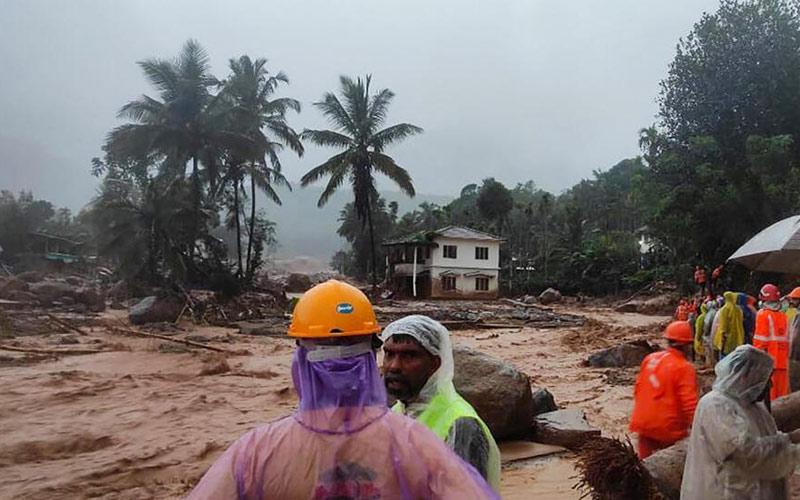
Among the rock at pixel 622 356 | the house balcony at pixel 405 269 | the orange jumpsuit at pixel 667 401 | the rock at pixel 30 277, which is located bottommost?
the rock at pixel 622 356

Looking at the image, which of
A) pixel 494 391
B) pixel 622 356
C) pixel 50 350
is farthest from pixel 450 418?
pixel 50 350

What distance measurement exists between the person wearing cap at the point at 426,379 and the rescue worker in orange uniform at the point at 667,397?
2.19 m

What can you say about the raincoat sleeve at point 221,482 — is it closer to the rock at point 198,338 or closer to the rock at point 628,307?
the rock at point 198,338

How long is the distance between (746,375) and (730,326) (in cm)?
639

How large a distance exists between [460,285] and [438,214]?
36.6ft

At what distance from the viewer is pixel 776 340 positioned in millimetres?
6637

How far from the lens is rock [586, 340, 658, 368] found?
38.6 feet

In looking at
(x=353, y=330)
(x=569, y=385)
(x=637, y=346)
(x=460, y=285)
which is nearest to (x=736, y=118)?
(x=637, y=346)

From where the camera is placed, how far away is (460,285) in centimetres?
3875

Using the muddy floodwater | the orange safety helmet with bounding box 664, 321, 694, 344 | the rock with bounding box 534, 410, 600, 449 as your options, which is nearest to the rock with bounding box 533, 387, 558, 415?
the rock with bounding box 534, 410, 600, 449

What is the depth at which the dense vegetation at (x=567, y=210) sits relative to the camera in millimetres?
20234

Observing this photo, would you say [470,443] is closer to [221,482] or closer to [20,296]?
[221,482]

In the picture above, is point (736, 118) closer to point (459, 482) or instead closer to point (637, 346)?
point (637, 346)

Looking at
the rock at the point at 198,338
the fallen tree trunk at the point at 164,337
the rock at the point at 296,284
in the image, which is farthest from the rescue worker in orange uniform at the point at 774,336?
the rock at the point at 296,284
